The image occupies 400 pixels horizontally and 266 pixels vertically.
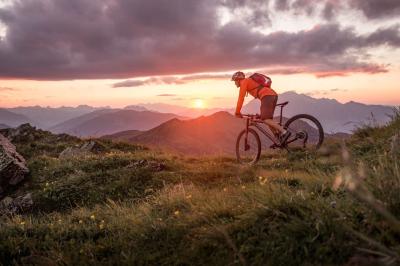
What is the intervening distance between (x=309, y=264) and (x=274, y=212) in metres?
1.00

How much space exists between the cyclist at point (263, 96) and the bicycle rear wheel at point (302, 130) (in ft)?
0.94

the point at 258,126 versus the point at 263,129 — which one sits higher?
the point at 258,126

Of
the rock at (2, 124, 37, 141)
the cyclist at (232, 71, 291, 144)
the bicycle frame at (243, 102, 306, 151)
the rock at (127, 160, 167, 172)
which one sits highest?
the cyclist at (232, 71, 291, 144)

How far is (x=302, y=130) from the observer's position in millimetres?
16781

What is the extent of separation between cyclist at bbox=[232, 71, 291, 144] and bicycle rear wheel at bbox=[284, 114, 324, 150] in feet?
0.94

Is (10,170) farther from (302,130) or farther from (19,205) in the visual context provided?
(302,130)

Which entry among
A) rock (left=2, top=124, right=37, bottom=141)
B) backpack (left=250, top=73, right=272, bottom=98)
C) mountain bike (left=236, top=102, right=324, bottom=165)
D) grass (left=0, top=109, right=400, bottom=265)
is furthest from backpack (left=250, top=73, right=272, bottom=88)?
rock (left=2, top=124, right=37, bottom=141)

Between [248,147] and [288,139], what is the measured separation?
221 cm

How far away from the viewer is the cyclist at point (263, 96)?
1659 cm

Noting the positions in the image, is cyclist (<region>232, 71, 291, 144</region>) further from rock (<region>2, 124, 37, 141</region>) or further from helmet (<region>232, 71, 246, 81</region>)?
rock (<region>2, 124, 37, 141</region>)

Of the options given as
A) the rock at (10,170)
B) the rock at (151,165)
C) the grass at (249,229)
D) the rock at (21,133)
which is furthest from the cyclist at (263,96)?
the rock at (21,133)

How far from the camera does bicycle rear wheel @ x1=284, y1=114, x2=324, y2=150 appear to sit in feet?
55.0

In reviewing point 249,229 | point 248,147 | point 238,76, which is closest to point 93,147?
point 248,147

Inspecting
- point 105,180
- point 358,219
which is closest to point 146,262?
point 358,219
